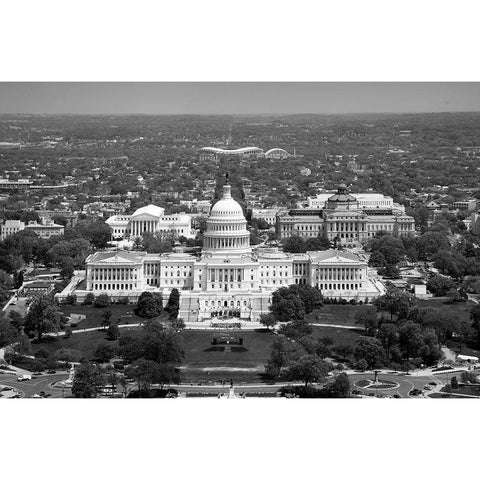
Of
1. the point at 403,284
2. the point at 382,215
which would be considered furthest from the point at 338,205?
the point at 403,284

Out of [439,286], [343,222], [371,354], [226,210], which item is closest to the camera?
[371,354]

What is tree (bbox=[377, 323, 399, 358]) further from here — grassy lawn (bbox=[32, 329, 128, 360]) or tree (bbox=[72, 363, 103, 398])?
tree (bbox=[72, 363, 103, 398])

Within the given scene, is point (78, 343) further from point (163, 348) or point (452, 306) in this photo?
point (452, 306)

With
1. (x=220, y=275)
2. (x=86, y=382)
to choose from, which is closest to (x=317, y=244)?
(x=220, y=275)

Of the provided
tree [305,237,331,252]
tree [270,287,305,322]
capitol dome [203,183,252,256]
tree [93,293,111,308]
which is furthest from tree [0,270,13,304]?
tree [305,237,331,252]

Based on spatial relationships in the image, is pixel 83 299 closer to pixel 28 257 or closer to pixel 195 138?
pixel 28 257

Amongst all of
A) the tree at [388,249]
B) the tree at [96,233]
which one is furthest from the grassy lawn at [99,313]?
the tree at [96,233]
